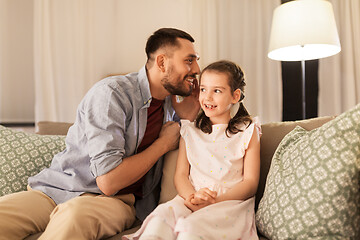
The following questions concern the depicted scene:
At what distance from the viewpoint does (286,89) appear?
331 centimetres

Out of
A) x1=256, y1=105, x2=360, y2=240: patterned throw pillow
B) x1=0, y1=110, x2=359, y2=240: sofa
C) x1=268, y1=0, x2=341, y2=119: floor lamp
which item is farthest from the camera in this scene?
x1=268, y1=0, x2=341, y2=119: floor lamp

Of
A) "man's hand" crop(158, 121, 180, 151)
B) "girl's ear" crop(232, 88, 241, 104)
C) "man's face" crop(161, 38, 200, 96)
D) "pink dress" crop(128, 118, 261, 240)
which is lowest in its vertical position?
"pink dress" crop(128, 118, 261, 240)

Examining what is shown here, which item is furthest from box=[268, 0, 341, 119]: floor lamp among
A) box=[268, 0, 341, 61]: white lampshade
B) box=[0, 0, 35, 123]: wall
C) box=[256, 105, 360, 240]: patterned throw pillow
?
box=[0, 0, 35, 123]: wall

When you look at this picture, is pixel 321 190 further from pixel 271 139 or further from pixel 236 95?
pixel 236 95

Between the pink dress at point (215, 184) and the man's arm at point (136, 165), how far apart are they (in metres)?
0.07

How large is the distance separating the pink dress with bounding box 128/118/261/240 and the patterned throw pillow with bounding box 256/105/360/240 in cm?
9

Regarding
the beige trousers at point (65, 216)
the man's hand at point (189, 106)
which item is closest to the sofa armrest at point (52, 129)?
the beige trousers at point (65, 216)

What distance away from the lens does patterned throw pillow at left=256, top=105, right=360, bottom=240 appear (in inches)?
39.8

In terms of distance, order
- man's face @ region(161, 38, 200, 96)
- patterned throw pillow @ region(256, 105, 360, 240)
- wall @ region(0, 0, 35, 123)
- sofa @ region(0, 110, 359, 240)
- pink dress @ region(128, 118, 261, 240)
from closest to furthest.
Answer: patterned throw pillow @ region(256, 105, 360, 240) < pink dress @ region(128, 118, 261, 240) < sofa @ region(0, 110, 359, 240) < man's face @ region(161, 38, 200, 96) < wall @ region(0, 0, 35, 123)

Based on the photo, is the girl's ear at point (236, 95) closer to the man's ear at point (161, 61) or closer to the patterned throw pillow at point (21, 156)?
the man's ear at point (161, 61)

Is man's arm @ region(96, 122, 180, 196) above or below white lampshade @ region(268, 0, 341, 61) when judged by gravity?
below

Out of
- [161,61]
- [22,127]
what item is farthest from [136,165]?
[22,127]

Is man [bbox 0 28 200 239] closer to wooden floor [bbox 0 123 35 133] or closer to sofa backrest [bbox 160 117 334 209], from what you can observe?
sofa backrest [bbox 160 117 334 209]

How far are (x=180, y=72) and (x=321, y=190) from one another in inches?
34.1
